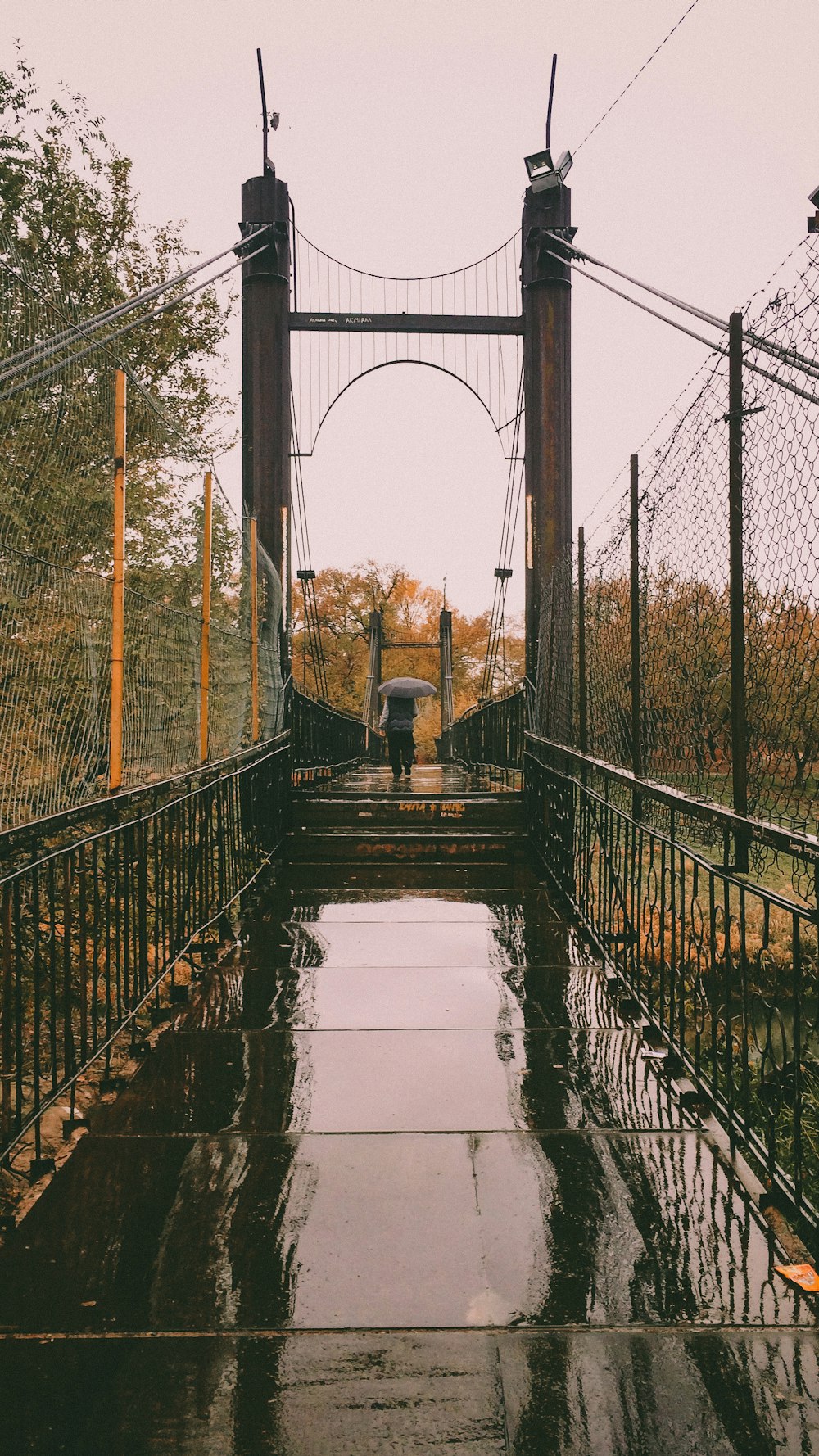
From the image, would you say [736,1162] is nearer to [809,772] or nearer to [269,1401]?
[809,772]

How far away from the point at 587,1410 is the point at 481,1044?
1840 mm

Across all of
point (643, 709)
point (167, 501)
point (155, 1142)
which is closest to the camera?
point (155, 1142)

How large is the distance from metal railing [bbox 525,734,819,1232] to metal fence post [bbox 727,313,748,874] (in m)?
0.10

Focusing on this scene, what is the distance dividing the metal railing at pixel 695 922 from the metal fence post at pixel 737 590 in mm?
102

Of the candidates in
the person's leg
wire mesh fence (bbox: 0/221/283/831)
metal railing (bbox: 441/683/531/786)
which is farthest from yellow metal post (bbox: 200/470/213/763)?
the person's leg

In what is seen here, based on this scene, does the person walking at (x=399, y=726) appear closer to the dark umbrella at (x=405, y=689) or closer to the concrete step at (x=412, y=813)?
the dark umbrella at (x=405, y=689)

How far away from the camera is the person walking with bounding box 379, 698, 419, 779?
41.1ft

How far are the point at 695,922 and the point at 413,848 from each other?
116 inches

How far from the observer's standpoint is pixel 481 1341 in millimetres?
1883

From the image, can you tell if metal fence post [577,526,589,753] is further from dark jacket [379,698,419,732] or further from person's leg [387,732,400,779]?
person's leg [387,732,400,779]

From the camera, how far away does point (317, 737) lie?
12375 millimetres

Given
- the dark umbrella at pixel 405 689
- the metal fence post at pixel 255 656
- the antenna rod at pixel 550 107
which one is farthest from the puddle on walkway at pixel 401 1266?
the dark umbrella at pixel 405 689

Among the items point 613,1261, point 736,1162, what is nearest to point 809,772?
point 736,1162

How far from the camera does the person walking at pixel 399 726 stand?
12523 mm
